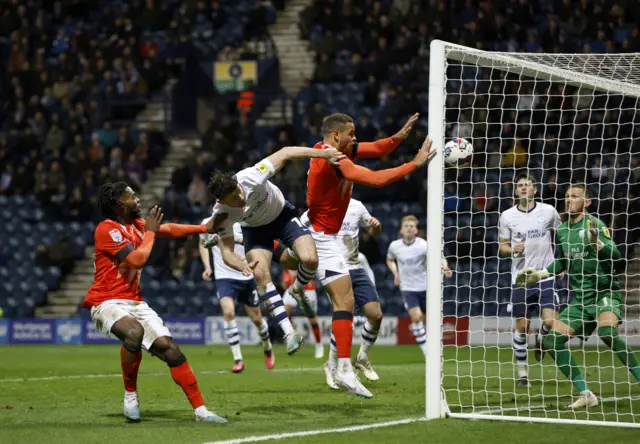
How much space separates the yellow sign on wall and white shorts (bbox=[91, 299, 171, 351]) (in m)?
18.1

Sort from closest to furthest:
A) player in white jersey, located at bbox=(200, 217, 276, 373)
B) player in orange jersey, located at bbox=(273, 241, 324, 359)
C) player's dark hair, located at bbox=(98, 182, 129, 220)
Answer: player's dark hair, located at bbox=(98, 182, 129, 220), player in orange jersey, located at bbox=(273, 241, 324, 359), player in white jersey, located at bbox=(200, 217, 276, 373)

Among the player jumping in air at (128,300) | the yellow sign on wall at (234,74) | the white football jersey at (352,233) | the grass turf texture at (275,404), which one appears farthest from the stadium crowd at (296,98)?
the player jumping in air at (128,300)

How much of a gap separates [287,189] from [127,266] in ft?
46.6

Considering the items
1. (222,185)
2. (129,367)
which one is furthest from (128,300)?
(222,185)

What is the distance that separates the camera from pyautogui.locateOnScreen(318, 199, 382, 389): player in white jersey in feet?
40.7

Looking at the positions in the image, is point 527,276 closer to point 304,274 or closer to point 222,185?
point 304,274

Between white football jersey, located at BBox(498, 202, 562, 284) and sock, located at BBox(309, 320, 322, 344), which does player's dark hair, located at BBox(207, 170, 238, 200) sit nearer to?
white football jersey, located at BBox(498, 202, 562, 284)

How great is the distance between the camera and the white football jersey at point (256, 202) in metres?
9.30

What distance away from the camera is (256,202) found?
990cm

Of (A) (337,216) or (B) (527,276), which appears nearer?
(B) (527,276)

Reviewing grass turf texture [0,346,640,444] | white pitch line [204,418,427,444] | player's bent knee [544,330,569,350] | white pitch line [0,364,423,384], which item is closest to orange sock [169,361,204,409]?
grass turf texture [0,346,640,444]

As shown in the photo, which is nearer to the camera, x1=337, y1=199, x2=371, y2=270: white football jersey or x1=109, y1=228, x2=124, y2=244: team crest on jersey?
x1=109, y1=228, x2=124, y2=244: team crest on jersey

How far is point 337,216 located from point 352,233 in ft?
11.3

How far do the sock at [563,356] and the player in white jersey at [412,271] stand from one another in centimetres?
647
